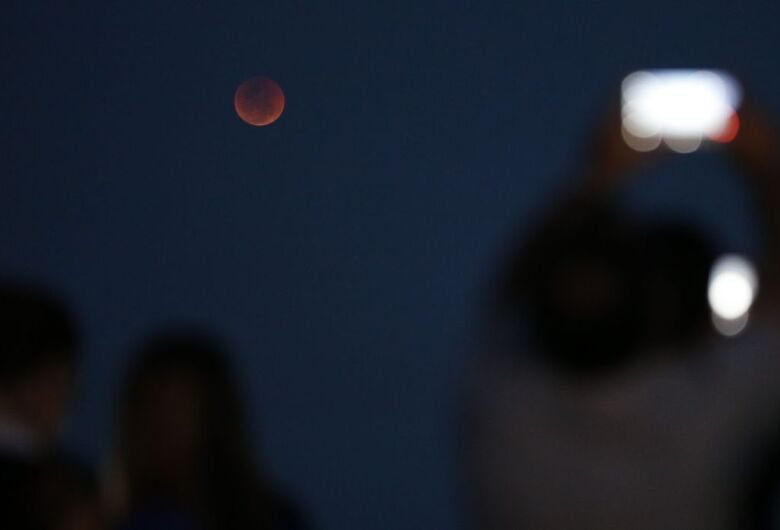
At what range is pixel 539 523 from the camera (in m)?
1.07

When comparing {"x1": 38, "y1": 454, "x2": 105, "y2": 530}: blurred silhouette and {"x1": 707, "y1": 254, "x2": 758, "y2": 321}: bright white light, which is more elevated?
{"x1": 707, "y1": 254, "x2": 758, "y2": 321}: bright white light

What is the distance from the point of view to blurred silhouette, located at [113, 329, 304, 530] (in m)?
1.82

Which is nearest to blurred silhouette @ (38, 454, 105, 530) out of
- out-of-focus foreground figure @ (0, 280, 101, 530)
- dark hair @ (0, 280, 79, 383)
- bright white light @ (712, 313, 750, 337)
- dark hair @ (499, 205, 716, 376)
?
out-of-focus foreground figure @ (0, 280, 101, 530)

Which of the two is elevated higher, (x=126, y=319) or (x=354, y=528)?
(x=126, y=319)

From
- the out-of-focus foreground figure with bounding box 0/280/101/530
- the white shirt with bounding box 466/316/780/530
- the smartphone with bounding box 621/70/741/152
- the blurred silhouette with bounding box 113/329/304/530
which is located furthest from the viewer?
the blurred silhouette with bounding box 113/329/304/530

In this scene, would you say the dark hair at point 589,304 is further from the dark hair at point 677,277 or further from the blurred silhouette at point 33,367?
the blurred silhouette at point 33,367

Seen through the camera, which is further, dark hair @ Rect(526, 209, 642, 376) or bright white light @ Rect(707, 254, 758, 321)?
bright white light @ Rect(707, 254, 758, 321)

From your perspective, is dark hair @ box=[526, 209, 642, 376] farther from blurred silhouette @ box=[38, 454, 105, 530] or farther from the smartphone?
blurred silhouette @ box=[38, 454, 105, 530]

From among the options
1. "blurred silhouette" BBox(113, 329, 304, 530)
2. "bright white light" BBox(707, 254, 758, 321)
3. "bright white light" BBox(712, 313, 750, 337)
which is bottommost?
"blurred silhouette" BBox(113, 329, 304, 530)

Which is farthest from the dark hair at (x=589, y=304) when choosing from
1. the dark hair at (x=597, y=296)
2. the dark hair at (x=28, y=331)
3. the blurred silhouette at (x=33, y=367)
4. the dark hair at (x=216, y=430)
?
the dark hair at (x=216, y=430)

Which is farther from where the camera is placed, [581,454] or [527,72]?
[527,72]

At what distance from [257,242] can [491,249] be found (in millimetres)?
516

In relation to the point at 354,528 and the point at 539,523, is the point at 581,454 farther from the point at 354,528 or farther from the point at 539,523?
the point at 354,528

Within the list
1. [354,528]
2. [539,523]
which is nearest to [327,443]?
[354,528]
